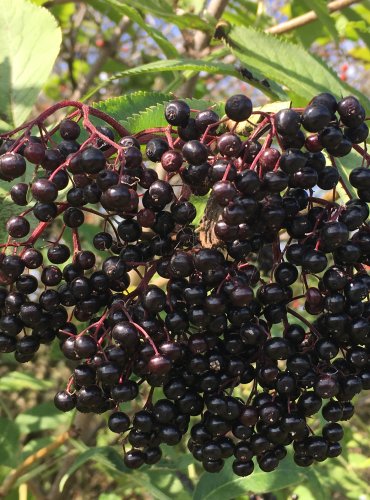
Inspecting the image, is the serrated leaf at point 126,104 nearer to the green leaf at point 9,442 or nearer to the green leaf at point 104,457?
the green leaf at point 104,457

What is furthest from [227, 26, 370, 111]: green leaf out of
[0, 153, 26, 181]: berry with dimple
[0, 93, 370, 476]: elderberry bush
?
[0, 153, 26, 181]: berry with dimple

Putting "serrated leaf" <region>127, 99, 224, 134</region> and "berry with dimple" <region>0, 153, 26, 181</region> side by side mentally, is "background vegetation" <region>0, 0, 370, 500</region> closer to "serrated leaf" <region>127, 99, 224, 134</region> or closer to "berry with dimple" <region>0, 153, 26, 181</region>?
"serrated leaf" <region>127, 99, 224, 134</region>

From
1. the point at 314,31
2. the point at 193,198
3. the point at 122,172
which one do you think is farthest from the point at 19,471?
the point at 314,31

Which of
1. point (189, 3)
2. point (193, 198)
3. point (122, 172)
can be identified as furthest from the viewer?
point (189, 3)

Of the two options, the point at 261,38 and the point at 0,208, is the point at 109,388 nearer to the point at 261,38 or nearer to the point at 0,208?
the point at 0,208

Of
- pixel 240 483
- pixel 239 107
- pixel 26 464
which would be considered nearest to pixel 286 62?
pixel 239 107

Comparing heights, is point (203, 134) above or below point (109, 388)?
above
